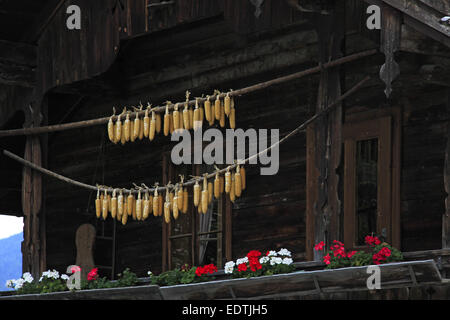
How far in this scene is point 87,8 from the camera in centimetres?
1781

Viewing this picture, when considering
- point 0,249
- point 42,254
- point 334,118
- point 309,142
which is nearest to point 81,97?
point 42,254

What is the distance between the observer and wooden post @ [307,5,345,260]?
1450 cm

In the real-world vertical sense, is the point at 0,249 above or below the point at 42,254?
above

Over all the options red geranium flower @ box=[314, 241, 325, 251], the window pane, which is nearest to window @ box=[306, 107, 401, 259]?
the window pane

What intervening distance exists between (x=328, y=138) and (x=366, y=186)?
1.97m

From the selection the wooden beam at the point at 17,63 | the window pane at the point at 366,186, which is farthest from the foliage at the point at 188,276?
the wooden beam at the point at 17,63

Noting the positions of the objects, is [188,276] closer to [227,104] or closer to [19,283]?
[227,104]

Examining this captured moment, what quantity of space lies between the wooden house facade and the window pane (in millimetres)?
18

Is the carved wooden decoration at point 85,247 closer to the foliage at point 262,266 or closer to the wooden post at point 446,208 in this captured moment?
the foliage at point 262,266

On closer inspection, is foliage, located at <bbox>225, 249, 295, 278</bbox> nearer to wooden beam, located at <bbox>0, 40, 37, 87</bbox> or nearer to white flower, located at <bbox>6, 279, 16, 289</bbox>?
white flower, located at <bbox>6, 279, 16, 289</bbox>

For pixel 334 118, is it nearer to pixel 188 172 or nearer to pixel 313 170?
pixel 313 170

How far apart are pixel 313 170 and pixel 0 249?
232 ft

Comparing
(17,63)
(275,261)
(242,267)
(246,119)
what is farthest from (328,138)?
(17,63)

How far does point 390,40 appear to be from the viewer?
13578 mm
